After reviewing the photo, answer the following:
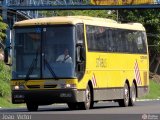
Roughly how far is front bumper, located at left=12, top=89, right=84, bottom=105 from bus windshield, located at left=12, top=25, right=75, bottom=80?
0.58 m

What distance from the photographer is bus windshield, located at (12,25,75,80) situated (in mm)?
29609

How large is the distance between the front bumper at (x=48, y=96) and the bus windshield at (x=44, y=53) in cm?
58

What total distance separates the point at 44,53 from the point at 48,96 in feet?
5.54

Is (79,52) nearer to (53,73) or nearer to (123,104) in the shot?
(53,73)

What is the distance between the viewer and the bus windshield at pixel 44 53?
29.6 meters

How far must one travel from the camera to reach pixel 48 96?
29484mm

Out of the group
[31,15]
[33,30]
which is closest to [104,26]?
[33,30]

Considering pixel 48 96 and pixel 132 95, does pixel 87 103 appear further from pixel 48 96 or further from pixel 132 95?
pixel 132 95

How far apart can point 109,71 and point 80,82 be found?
3.99 meters

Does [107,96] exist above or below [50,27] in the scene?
below

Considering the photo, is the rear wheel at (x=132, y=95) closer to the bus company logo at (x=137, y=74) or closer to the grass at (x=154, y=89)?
the bus company logo at (x=137, y=74)

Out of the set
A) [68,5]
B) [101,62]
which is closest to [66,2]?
[68,5]

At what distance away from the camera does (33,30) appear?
30.2 m

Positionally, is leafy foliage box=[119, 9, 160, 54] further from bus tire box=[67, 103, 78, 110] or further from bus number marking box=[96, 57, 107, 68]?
bus tire box=[67, 103, 78, 110]
